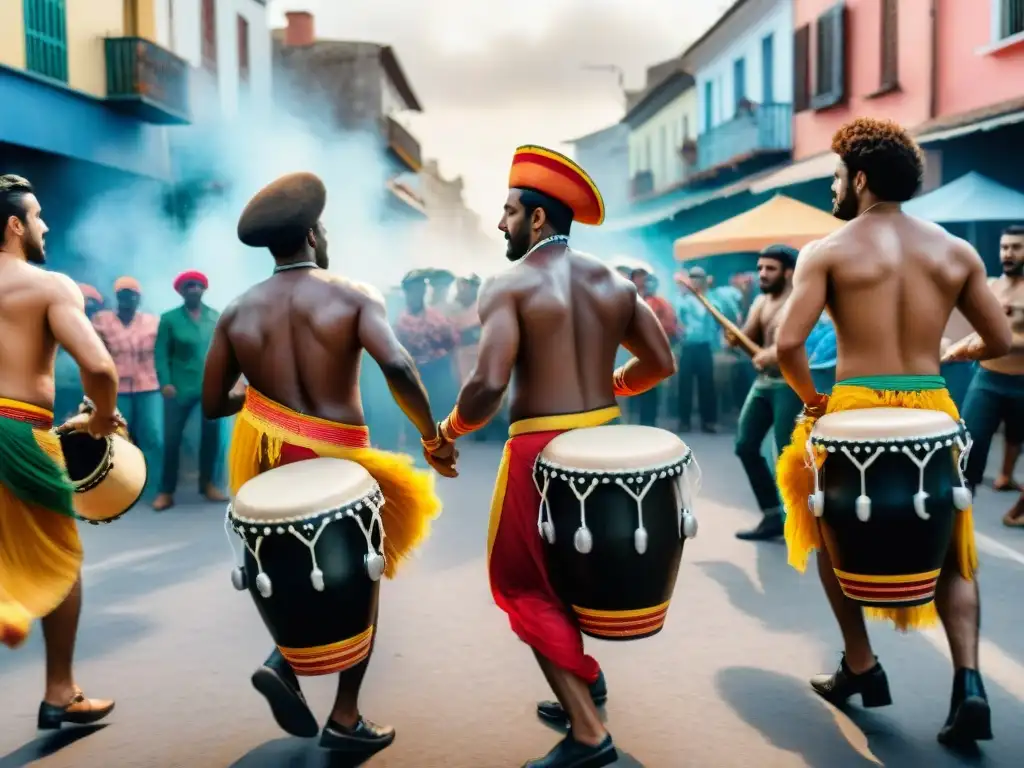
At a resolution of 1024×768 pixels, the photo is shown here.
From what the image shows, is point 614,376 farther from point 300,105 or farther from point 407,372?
point 300,105

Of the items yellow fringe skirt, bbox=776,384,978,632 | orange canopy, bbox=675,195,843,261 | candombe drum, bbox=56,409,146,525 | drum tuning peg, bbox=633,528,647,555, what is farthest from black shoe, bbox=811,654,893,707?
orange canopy, bbox=675,195,843,261

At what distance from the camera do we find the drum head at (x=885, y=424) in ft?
12.0

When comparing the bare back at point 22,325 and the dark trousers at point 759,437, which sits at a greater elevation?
the bare back at point 22,325

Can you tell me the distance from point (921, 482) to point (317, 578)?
1979 millimetres

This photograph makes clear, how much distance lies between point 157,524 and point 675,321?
6.89m

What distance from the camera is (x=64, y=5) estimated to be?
1513 cm

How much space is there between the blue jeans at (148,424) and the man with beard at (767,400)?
198 inches

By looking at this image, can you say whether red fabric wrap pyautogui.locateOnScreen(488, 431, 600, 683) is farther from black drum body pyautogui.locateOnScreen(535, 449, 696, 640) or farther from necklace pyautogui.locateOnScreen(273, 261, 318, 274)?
necklace pyautogui.locateOnScreen(273, 261, 318, 274)

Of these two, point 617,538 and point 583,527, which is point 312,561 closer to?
point 583,527

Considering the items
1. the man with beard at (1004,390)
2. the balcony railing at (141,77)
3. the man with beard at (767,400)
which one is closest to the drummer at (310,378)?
the man with beard at (767,400)

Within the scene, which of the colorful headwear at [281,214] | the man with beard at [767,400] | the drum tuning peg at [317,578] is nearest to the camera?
the drum tuning peg at [317,578]

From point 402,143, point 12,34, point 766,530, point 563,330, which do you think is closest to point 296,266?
point 563,330

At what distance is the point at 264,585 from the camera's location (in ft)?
11.4

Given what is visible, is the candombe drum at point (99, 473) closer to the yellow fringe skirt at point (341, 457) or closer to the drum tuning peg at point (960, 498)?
the yellow fringe skirt at point (341, 457)
